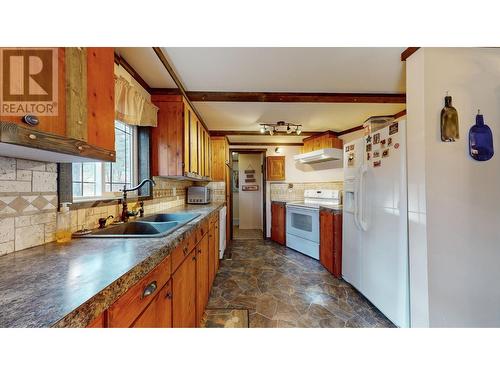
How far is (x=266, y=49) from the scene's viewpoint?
1.62m

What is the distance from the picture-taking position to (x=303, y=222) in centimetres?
363

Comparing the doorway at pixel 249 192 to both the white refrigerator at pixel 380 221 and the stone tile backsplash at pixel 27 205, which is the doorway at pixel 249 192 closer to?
the white refrigerator at pixel 380 221

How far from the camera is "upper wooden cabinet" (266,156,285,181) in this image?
15.1 feet

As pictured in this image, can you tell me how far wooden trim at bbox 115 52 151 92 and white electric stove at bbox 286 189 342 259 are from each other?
115 inches

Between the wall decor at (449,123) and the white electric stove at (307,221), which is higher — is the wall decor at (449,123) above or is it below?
above

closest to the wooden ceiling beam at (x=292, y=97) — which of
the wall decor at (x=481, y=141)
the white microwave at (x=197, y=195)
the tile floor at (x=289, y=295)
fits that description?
the wall decor at (x=481, y=141)

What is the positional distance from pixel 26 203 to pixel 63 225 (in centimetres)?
20

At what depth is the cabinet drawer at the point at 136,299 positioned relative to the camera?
64 centimetres

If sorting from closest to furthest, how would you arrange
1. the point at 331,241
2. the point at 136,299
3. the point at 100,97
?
the point at 136,299 < the point at 100,97 < the point at 331,241

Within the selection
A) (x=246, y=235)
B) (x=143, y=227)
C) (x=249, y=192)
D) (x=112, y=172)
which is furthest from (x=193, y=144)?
(x=249, y=192)

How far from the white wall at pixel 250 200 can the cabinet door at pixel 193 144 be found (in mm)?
3202

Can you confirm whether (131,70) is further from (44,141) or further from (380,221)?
(380,221)
